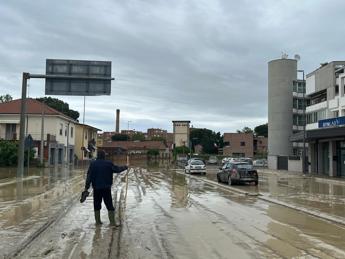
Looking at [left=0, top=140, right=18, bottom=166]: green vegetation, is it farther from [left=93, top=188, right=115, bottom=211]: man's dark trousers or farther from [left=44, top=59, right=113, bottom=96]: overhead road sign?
[left=93, top=188, right=115, bottom=211]: man's dark trousers

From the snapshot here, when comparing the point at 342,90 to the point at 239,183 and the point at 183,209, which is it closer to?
the point at 239,183

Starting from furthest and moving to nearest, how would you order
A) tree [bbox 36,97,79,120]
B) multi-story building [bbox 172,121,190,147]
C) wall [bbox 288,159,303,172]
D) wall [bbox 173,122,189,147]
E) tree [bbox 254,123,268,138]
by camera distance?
tree [bbox 254,123,268,138] < wall [bbox 173,122,189,147] < multi-story building [bbox 172,121,190,147] < tree [bbox 36,97,79,120] < wall [bbox 288,159,303,172]

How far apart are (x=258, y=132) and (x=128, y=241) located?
171m

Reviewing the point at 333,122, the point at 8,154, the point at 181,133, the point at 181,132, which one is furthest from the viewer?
the point at 181,133

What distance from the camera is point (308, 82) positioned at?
76.7 m

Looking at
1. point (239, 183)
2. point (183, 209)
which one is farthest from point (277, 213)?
point (239, 183)

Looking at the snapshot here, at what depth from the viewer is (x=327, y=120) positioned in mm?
51062

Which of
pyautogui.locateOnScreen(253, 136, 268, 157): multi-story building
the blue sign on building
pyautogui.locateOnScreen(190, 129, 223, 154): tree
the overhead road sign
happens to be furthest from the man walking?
pyautogui.locateOnScreen(190, 129, 223, 154): tree

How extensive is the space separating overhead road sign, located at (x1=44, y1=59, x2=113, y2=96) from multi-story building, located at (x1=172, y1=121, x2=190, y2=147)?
9966cm

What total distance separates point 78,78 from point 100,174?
66.8 feet

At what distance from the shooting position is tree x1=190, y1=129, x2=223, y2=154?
156375 mm

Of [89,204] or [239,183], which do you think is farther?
[239,183]

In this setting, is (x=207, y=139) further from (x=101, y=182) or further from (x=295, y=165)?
(x=101, y=182)

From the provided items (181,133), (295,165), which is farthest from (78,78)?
(181,133)
